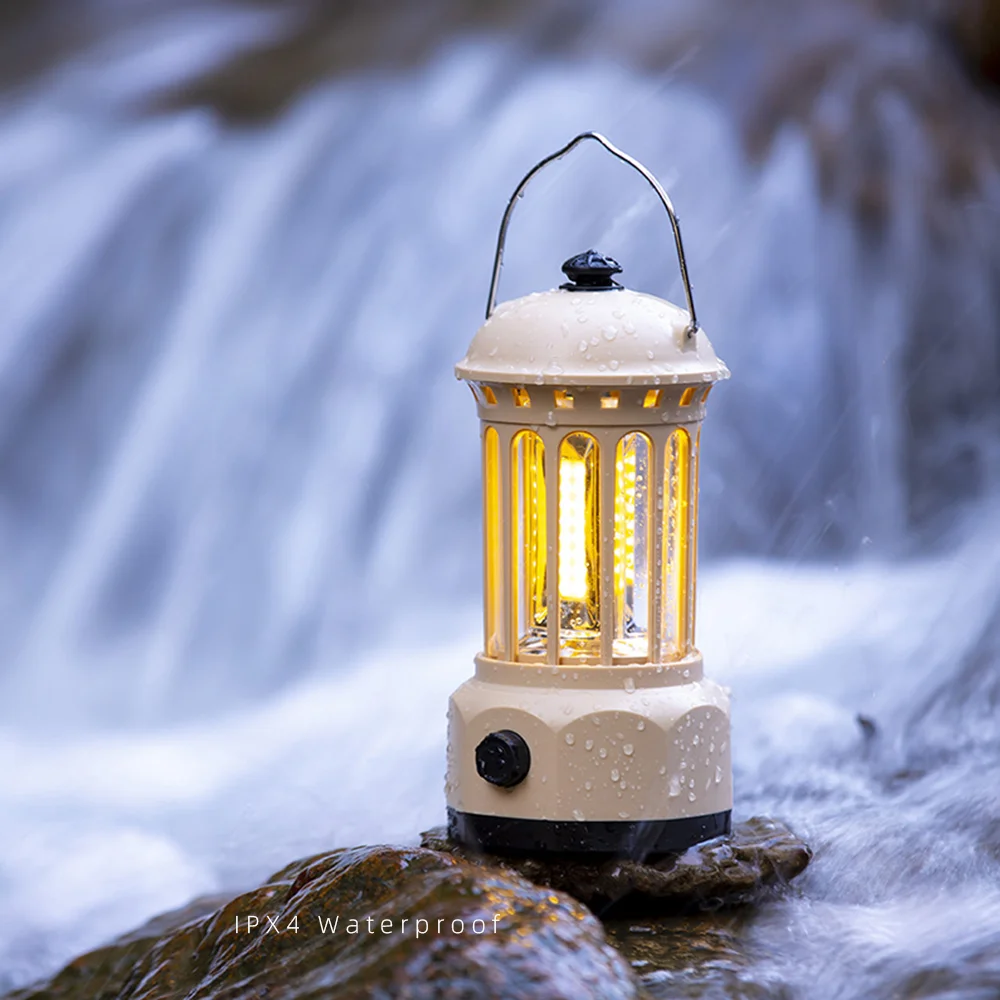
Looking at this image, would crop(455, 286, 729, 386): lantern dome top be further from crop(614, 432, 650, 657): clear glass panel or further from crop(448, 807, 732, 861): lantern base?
crop(448, 807, 732, 861): lantern base

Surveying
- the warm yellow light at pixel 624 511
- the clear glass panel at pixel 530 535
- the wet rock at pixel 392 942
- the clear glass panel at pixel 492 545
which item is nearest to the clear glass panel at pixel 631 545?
the warm yellow light at pixel 624 511

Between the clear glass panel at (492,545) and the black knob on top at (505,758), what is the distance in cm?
26

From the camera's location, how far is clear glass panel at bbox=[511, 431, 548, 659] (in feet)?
13.1

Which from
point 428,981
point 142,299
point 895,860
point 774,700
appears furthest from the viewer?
point 142,299

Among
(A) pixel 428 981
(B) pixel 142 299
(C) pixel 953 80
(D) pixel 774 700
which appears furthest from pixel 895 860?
(C) pixel 953 80

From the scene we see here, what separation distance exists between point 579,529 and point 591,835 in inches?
29.3

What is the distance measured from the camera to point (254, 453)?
30.0ft

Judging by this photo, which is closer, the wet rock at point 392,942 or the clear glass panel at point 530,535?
the wet rock at point 392,942

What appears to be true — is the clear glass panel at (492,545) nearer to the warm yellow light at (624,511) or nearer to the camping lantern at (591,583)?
the camping lantern at (591,583)

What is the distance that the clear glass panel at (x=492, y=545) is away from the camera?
13.3 ft

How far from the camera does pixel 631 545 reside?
13.3ft

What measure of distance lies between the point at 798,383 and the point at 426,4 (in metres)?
3.33

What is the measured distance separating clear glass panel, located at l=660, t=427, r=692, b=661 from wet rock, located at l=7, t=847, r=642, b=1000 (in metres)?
0.88

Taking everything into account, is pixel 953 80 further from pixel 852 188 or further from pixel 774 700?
pixel 774 700
